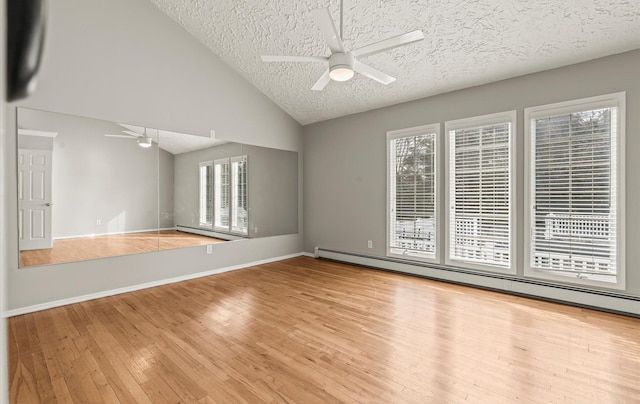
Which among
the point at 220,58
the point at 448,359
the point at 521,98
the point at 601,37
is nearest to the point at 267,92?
the point at 220,58

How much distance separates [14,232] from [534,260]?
5711mm

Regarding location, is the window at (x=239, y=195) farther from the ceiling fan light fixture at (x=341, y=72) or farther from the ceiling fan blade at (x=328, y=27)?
the ceiling fan blade at (x=328, y=27)

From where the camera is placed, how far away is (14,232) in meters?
3.10

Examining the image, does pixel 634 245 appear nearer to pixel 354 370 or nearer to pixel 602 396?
pixel 602 396

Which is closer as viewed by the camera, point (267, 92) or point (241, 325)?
point (241, 325)

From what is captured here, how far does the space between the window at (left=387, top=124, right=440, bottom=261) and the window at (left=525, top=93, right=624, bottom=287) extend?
1208 mm

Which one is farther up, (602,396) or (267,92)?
(267,92)

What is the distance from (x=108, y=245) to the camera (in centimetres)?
374

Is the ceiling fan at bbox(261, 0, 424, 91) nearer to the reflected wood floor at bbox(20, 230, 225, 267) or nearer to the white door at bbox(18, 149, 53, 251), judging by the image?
the white door at bbox(18, 149, 53, 251)

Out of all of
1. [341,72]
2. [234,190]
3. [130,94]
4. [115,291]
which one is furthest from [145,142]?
[341,72]

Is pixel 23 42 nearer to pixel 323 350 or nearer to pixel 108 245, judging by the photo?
pixel 323 350

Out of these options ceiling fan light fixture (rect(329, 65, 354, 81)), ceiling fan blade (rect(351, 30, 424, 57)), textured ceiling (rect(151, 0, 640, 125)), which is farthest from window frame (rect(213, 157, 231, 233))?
ceiling fan blade (rect(351, 30, 424, 57))

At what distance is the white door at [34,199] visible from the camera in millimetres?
3156

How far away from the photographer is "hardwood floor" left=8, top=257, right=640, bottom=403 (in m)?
1.98
